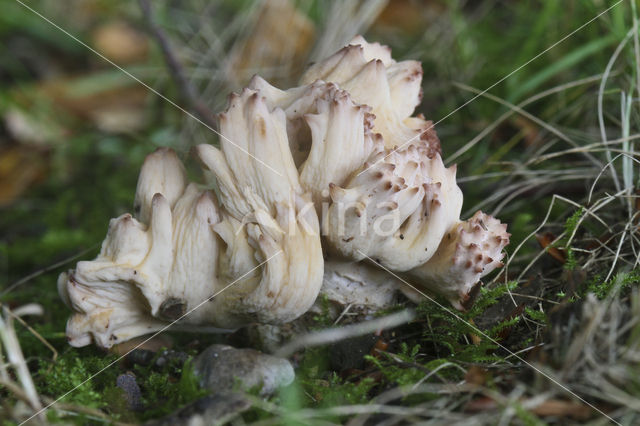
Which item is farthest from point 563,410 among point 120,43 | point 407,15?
point 120,43

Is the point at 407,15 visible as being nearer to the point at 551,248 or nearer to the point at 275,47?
the point at 275,47

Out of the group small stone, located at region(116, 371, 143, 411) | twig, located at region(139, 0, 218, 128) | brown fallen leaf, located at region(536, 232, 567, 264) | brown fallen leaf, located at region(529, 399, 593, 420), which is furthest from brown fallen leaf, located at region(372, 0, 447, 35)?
brown fallen leaf, located at region(529, 399, 593, 420)

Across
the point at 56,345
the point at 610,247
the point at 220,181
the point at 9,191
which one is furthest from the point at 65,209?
the point at 610,247

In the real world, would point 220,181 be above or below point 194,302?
above

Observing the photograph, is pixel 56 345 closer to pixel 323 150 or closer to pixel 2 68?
pixel 323 150

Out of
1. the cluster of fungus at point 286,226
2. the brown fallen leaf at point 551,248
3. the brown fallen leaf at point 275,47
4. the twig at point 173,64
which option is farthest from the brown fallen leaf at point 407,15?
the cluster of fungus at point 286,226

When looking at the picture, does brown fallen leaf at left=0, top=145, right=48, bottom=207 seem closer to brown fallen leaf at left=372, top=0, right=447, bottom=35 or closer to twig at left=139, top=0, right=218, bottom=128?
twig at left=139, top=0, right=218, bottom=128
